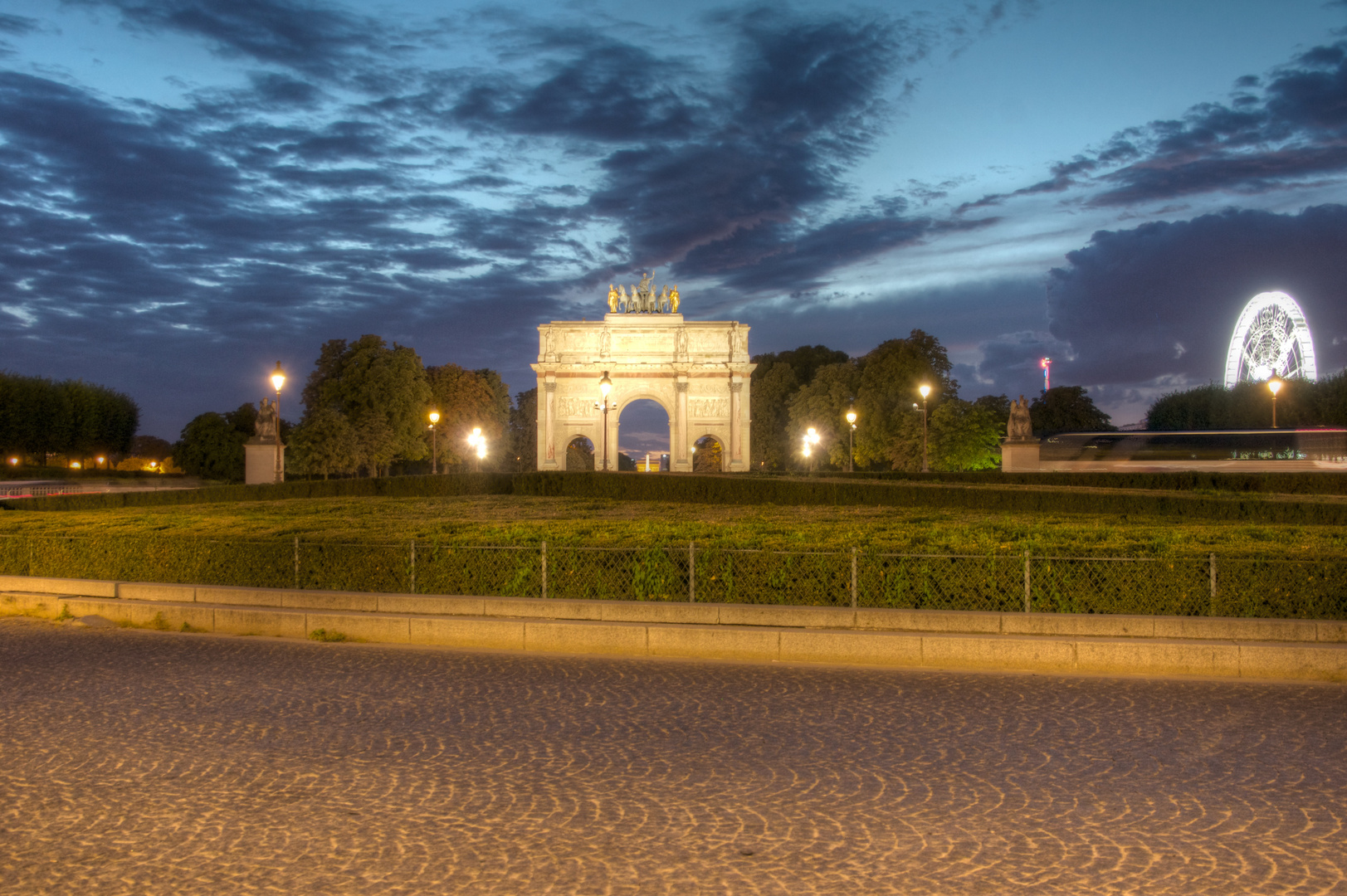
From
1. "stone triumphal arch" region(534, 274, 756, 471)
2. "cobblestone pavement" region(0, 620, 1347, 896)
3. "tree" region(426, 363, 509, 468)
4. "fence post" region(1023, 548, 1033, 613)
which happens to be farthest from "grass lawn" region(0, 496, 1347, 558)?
"tree" region(426, 363, 509, 468)

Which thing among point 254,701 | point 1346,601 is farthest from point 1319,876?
point 254,701

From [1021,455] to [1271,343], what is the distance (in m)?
27.1

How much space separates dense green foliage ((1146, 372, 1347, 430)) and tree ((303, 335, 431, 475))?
53761 mm

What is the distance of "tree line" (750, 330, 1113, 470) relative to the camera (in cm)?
6544

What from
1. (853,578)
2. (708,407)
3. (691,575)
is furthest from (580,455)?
(853,578)

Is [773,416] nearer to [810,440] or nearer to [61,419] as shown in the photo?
[810,440]

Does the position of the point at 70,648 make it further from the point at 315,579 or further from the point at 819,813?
the point at 819,813

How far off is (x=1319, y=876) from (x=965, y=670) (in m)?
5.48

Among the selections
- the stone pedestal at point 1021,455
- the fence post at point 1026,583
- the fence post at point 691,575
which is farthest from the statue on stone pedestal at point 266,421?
the fence post at point 1026,583

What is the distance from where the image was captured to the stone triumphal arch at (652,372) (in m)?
82.1

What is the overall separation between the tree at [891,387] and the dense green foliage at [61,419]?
67.0 m

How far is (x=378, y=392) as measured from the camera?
7144cm

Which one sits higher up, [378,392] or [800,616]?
[378,392]

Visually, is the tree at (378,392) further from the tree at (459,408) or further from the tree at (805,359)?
the tree at (805,359)
